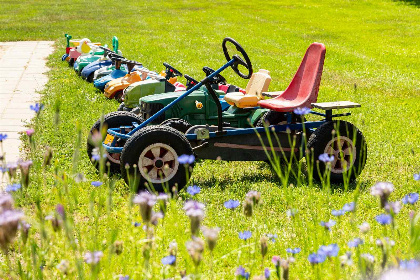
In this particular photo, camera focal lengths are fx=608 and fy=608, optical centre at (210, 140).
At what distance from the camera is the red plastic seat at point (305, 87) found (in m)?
5.38

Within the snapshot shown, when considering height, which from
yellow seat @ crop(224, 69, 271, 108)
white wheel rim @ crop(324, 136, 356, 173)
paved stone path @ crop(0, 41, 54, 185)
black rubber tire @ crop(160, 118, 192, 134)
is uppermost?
yellow seat @ crop(224, 69, 271, 108)

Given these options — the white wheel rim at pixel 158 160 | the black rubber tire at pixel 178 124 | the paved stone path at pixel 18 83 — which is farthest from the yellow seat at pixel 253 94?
the paved stone path at pixel 18 83

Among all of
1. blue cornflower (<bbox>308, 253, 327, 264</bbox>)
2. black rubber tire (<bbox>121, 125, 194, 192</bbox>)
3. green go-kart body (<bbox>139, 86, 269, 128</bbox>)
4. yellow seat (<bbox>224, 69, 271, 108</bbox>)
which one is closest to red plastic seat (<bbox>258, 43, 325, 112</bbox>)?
yellow seat (<bbox>224, 69, 271, 108</bbox>)

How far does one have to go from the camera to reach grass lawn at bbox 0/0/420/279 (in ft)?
9.96

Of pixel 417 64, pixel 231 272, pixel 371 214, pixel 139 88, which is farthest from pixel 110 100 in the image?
pixel 417 64

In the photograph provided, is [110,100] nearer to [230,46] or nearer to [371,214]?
[371,214]

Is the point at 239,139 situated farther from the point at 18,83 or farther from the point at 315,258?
the point at 18,83

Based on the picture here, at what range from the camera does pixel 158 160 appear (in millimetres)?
4883

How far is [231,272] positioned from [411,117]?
523 cm

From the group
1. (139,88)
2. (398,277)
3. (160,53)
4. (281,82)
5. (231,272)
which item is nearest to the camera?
(398,277)

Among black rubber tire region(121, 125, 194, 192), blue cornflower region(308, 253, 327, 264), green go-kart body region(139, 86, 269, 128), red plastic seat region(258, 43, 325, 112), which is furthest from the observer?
green go-kart body region(139, 86, 269, 128)

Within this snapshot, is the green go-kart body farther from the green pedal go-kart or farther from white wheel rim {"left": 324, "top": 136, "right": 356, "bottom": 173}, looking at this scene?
white wheel rim {"left": 324, "top": 136, "right": 356, "bottom": 173}

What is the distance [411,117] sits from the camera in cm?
789

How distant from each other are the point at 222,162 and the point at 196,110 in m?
0.57
